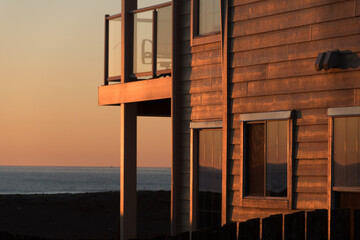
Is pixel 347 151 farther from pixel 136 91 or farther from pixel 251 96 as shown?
pixel 136 91

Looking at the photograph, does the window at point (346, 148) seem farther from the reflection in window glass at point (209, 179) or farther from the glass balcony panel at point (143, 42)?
the glass balcony panel at point (143, 42)

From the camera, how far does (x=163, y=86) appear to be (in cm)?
1312

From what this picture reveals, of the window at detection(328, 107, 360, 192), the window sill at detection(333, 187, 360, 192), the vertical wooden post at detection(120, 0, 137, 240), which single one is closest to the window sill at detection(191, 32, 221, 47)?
the vertical wooden post at detection(120, 0, 137, 240)

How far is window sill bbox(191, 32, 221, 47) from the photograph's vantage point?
11855mm

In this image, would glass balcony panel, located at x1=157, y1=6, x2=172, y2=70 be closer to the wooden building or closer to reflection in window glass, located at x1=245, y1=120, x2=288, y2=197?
the wooden building

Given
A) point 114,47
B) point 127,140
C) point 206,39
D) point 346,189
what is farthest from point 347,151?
point 114,47

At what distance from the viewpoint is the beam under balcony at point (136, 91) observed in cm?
1311

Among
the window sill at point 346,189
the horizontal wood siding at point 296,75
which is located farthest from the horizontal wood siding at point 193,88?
the window sill at point 346,189

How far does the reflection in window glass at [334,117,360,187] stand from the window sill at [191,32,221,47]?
9.65 ft

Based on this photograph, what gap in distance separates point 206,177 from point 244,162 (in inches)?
61.3

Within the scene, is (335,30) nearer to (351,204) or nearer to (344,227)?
(351,204)

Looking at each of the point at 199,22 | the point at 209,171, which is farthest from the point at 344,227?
the point at 199,22

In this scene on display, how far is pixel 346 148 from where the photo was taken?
9.52 metres

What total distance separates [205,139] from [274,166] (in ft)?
6.84
